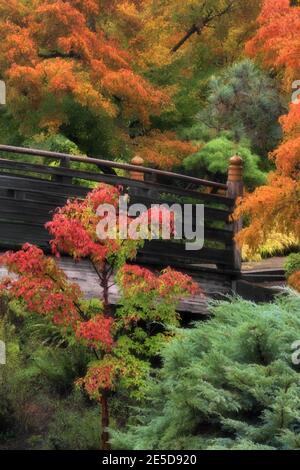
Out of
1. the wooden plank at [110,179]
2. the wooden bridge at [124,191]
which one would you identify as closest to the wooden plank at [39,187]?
the wooden bridge at [124,191]

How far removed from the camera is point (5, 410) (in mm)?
9445

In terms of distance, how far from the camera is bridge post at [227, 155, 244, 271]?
11.6m

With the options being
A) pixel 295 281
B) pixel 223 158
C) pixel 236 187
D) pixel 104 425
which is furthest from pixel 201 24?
pixel 104 425

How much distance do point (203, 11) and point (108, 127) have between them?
3.06 m

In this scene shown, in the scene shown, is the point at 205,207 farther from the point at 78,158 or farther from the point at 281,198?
the point at 281,198

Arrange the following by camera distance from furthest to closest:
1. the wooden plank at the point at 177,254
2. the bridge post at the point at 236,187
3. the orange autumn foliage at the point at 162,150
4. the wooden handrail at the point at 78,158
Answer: the orange autumn foliage at the point at 162,150 → the bridge post at the point at 236,187 → the wooden plank at the point at 177,254 → the wooden handrail at the point at 78,158

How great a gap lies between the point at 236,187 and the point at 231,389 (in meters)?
5.11

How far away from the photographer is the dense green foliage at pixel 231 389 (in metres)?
6.42

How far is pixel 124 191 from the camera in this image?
37.7 ft

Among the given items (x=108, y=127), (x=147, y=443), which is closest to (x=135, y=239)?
(x=147, y=443)

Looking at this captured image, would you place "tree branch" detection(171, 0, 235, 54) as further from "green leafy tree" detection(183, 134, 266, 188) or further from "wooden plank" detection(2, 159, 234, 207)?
"wooden plank" detection(2, 159, 234, 207)

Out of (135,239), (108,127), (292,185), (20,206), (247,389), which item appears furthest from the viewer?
(108,127)

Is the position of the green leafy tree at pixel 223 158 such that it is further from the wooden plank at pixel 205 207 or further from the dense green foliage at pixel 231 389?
the dense green foliage at pixel 231 389

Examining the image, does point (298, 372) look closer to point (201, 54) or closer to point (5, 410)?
point (5, 410)
